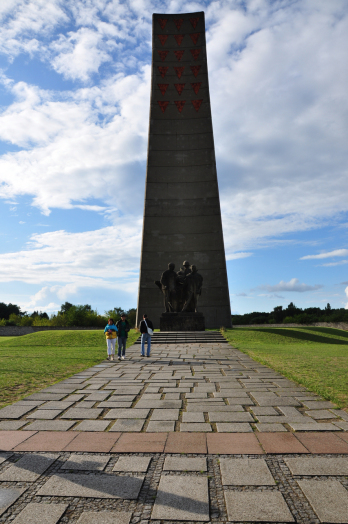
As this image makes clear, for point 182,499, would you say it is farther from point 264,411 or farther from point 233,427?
point 264,411

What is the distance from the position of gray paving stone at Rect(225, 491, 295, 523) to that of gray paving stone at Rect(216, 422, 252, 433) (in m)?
1.29

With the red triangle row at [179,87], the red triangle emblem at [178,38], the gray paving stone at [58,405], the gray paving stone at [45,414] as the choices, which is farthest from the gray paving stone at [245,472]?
the red triangle emblem at [178,38]

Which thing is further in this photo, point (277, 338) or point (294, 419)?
point (277, 338)

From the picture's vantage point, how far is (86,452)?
3.14 metres

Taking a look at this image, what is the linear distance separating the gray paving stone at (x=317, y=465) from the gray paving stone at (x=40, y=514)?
174 cm

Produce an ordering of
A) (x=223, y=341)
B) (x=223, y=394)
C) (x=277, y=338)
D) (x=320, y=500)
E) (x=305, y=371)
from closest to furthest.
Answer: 1. (x=320, y=500)
2. (x=223, y=394)
3. (x=305, y=371)
4. (x=223, y=341)
5. (x=277, y=338)

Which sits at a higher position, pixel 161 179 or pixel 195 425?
pixel 161 179

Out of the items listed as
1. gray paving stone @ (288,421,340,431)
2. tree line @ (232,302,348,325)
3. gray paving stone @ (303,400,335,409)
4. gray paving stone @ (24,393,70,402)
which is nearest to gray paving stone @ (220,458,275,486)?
gray paving stone @ (288,421,340,431)

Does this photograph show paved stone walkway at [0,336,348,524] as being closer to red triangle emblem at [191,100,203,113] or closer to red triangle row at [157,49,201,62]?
red triangle emblem at [191,100,203,113]

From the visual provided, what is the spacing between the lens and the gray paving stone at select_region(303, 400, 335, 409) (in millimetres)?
4625

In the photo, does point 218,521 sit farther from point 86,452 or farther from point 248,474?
point 86,452

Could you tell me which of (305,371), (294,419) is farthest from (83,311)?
(294,419)

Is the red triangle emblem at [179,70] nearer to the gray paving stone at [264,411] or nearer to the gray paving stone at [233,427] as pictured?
the gray paving stone at [264,411]

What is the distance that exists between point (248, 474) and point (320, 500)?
0.54 m
